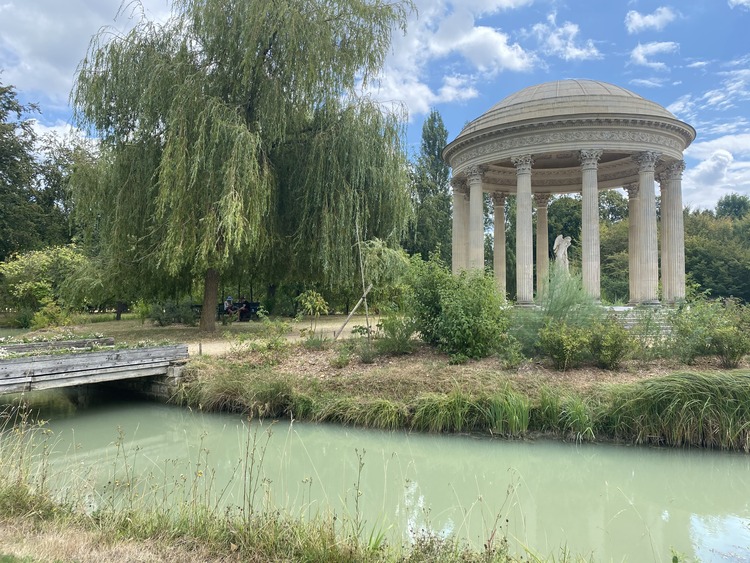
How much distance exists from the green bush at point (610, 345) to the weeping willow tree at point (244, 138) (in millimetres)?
7367

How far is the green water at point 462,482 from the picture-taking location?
4953 millimetres

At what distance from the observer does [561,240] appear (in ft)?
65.7

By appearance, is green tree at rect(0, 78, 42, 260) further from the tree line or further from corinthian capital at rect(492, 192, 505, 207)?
corinthian capital at rect(492, 192, 505, 207)

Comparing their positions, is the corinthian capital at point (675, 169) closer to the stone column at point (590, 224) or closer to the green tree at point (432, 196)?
the stone column at point (590, 224)

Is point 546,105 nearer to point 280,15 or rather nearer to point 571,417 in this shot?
point 280,15

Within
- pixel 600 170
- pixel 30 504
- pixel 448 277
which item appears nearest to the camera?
pixel 30 504

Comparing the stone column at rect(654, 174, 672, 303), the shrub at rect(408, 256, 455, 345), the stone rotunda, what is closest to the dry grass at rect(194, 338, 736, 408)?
the shrub at rect(408, 256, 455, 345)

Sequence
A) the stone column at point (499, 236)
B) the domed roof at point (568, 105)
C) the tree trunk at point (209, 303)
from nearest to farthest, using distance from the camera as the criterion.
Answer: the tree trunk at point (209, 303) < the domed roof at point (568, 105) < the stone column at point (499, 236)

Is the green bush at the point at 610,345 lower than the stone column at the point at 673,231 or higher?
lower

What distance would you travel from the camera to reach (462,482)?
258 inches

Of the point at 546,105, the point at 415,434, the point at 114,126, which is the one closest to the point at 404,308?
the point at 415,434

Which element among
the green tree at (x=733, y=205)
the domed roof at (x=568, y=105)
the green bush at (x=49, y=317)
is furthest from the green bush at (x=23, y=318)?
the green tree at (x=733, y=205)

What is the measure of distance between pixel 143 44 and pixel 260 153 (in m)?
4.72

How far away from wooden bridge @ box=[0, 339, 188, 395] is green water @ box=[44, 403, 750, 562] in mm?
934
